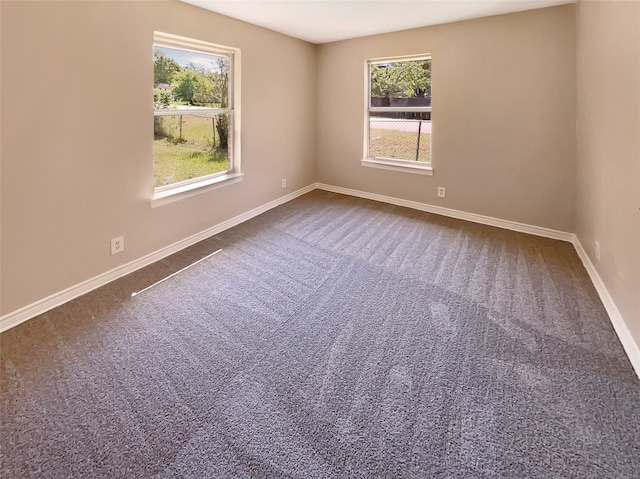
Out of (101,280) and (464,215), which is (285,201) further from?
(101,280)

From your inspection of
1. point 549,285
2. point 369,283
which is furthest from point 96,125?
point 549,285

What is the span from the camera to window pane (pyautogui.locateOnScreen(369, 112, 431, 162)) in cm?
463

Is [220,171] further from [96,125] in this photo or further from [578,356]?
[578,356]

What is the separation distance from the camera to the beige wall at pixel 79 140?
6.91ft

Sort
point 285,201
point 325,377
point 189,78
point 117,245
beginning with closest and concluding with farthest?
point 325,377, point 117,245, point 189,78, point 285,201

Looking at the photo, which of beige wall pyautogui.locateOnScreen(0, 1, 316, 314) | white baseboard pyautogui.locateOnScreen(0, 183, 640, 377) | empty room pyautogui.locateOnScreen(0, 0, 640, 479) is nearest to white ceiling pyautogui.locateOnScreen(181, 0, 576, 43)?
empty room pyautogui.locateOnScreen(0, 0, 640, 479)

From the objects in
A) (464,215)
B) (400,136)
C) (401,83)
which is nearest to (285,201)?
(400,136)

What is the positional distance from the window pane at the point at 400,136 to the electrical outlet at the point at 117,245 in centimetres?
351

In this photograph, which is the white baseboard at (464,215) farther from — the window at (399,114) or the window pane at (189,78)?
the window pane at (189,78)

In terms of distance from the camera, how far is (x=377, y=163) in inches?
199

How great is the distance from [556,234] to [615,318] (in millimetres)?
1759

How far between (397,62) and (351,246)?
2679 mm

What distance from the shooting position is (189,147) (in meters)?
3.59

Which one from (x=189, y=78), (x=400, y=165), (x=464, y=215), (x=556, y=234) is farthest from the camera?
(x=400, y=165)
